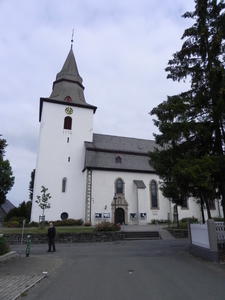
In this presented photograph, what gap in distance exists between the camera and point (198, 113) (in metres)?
10.8

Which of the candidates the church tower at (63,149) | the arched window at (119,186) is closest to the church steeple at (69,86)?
the church tower at (63,149)

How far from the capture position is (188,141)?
34.3 feet

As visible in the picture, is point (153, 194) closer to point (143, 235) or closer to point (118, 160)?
point (118, 160)

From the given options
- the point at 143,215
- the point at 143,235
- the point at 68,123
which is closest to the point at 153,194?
the point at 143,215

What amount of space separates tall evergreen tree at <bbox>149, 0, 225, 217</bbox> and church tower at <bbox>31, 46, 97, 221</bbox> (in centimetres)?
1788

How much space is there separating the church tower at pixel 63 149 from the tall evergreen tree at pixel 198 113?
17883 millimetres

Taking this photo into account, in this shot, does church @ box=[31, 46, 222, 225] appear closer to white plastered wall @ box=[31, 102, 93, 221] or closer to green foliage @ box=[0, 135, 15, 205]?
white plastered wall @ box=[31, 102, 93, 221]

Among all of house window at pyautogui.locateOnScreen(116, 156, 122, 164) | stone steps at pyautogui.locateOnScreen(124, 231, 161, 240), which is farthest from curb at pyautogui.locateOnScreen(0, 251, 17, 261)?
house window at pyautogui.locateOnScreen(116, 156, 122, 164)

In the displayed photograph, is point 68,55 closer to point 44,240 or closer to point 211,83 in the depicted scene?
point 44,240

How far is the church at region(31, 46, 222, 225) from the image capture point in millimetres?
26969

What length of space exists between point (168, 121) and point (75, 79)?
26.8 m

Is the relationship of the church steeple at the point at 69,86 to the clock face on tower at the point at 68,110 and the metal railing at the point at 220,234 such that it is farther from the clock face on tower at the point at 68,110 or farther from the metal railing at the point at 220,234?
the metal railing at the point at 220,234

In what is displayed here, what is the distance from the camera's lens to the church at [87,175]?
88.5 ft

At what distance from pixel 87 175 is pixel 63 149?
492cm
